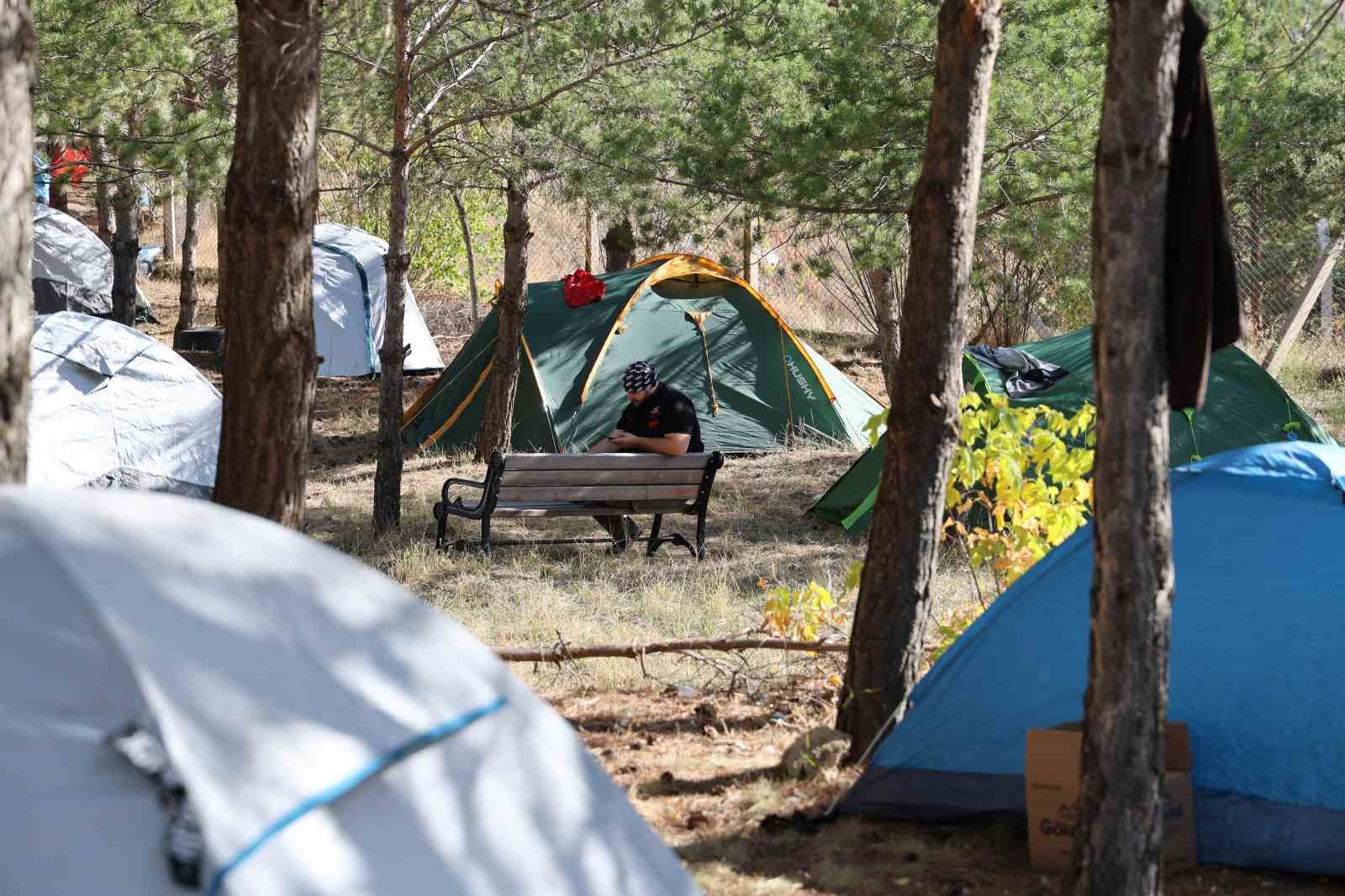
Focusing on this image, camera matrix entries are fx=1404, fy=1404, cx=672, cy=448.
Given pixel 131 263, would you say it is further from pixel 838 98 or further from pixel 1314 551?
pixel 1314 551

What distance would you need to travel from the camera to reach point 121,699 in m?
2.14

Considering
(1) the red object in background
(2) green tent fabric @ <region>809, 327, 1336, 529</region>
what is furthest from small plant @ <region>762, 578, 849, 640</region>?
(1) the red object in background

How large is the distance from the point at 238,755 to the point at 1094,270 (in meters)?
1.98

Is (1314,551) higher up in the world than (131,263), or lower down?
lower down

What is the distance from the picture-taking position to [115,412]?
380 inches

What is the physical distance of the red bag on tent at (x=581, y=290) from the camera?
39.4 feet

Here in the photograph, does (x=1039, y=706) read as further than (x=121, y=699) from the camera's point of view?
Yes

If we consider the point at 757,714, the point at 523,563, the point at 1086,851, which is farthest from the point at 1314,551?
the point at 523,563

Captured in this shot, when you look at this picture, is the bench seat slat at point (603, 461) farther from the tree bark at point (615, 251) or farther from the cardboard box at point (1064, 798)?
the tree bark at point (615, 251)

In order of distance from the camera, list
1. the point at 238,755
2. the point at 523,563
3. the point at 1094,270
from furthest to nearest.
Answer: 1. the point at 523,563
2. the point at 1094,270
3. the point at 238,755

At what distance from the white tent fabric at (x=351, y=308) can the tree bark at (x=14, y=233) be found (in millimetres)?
12390

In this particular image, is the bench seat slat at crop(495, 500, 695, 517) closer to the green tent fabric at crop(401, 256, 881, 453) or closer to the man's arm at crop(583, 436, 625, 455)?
the man's arm at crop(583, 436, 625, 455)

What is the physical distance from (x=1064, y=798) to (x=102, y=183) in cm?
1066

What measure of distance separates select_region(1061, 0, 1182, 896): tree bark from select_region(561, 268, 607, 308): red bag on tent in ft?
30.2
